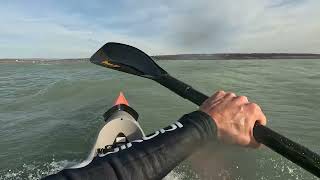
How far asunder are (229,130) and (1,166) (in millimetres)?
7405

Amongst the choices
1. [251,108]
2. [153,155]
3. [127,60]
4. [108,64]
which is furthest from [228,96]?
[108,64]

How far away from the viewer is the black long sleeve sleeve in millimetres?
2438

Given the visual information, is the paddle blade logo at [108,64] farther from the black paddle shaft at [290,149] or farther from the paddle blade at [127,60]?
the black paddle shaft at [290,149]

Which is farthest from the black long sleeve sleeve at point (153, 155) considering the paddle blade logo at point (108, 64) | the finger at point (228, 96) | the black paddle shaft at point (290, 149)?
the paddle blade logo at point (108, 64)

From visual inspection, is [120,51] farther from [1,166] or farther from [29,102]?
[29,102]

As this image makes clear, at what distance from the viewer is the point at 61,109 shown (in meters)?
15.0

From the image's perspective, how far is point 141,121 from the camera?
12367 millimetres

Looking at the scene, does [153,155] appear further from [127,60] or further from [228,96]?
[127,60]

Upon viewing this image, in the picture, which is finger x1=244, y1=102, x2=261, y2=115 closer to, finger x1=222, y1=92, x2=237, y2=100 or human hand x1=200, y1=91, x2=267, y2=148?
human hand x1=200, y1=91, x2=267, y2=148

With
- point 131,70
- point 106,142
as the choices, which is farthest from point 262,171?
point 131,70

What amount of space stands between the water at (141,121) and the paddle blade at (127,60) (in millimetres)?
1008

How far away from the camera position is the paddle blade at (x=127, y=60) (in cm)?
434

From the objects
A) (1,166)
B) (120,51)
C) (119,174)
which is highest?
(120,51)

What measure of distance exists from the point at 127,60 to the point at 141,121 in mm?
7918
